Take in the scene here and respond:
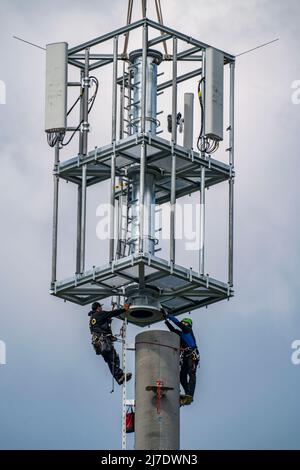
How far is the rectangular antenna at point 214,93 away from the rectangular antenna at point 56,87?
5423 millimetres

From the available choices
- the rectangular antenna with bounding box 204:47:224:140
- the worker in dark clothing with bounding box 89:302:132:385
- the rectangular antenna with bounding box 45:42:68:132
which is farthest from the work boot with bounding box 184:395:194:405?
the rectangular antenna with bounding box 45:42:68:132

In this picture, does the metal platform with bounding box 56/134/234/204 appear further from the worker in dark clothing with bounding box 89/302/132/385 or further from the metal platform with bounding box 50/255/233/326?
the worker in dark clothing with bounding box 89/302/132/385

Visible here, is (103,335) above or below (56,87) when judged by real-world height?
below

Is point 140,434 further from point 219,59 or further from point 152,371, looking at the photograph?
point 219,59

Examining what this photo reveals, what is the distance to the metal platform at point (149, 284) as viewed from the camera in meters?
190

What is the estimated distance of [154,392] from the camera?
192750 mm

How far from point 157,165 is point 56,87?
493 centimetres

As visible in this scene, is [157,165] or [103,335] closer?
[157,165]

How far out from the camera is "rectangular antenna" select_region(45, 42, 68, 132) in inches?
7613

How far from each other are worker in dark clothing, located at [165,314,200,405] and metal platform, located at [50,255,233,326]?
2.80ft

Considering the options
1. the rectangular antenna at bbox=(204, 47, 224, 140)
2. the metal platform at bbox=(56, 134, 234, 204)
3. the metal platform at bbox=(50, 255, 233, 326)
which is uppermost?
the rectangular antenna at bbox=(204, 47, 224, 140)

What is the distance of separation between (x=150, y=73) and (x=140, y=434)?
13.9 meters

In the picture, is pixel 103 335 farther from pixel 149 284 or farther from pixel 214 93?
pixel 214 93

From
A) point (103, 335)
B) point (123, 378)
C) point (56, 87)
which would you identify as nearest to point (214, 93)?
point (56, 87)
